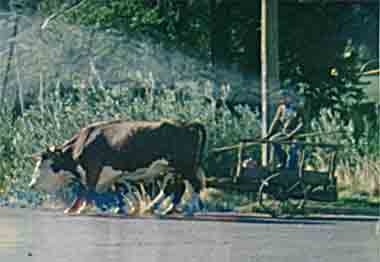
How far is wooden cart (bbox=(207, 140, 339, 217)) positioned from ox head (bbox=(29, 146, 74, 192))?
1.53 metres

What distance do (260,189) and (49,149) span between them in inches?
89.0

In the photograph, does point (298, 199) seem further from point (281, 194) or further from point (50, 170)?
point (50, 170)

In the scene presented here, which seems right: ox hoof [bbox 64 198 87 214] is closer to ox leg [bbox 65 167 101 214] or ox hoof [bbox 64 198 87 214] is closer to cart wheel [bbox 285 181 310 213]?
ox leg [bbox 65 167 101 214]

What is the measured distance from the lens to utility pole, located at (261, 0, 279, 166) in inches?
563

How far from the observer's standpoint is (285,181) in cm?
1427

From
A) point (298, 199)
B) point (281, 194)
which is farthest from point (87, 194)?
point (298, 199)

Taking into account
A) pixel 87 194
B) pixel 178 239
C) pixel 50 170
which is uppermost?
pixel 50 170

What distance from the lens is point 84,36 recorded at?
47.1 ft

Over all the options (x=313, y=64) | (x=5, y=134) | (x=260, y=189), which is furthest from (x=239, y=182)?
(x=5, y=134)

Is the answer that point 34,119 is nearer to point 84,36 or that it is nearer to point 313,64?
point 84,36

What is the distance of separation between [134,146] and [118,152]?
0.59 ft

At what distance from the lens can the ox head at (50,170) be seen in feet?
47.1

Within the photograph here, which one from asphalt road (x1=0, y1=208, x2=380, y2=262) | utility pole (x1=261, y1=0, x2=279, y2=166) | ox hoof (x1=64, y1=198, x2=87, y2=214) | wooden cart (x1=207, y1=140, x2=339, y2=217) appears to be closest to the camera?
asphalt road (x1=0, y1=208, x2=380, y2=262)

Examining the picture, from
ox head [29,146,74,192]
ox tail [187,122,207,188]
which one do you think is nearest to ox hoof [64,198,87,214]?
ox head [29,146,74,192]
